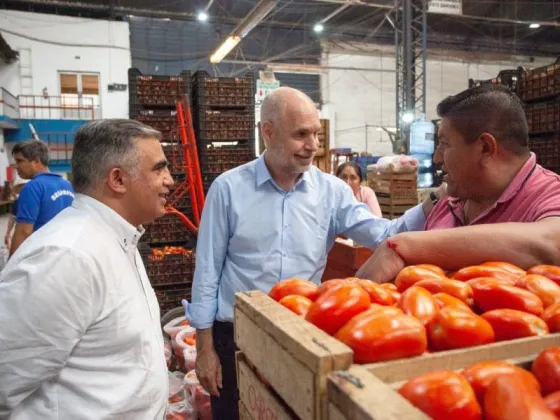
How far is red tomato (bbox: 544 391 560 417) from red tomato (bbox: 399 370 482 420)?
0.12m

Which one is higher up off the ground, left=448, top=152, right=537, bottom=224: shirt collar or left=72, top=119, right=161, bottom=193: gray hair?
left=72, top=119, right=161, bottom=193: gray hair

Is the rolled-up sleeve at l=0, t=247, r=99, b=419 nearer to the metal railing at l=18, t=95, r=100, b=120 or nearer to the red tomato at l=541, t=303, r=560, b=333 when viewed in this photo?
the red tomato at l=541, t=303, r=560, b=333

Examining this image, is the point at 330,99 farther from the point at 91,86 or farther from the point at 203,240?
the point at 203,240

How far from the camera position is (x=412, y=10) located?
1481cm

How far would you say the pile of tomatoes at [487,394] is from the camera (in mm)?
770

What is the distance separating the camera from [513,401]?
2.54 feet

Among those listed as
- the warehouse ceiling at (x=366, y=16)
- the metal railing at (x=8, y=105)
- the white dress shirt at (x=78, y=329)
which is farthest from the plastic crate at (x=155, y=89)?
the metal railing at (x=8, y=105)

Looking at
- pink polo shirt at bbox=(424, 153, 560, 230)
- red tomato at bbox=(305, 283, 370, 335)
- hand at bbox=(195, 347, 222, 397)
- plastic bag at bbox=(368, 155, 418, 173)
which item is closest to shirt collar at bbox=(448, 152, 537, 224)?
pink polo shirt at bbox=(424, 153, 560, 230)

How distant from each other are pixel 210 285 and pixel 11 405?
1.09 meters

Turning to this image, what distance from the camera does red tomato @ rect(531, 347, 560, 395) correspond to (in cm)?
88

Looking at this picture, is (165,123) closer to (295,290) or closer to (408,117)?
(295,290)

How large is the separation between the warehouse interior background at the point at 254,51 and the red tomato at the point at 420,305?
51.8ft

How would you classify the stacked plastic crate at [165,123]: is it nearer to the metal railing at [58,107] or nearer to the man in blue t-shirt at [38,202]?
the man in blue t-shirt at [38,202]

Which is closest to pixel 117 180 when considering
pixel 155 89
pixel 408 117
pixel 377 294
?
pixel 377 294
